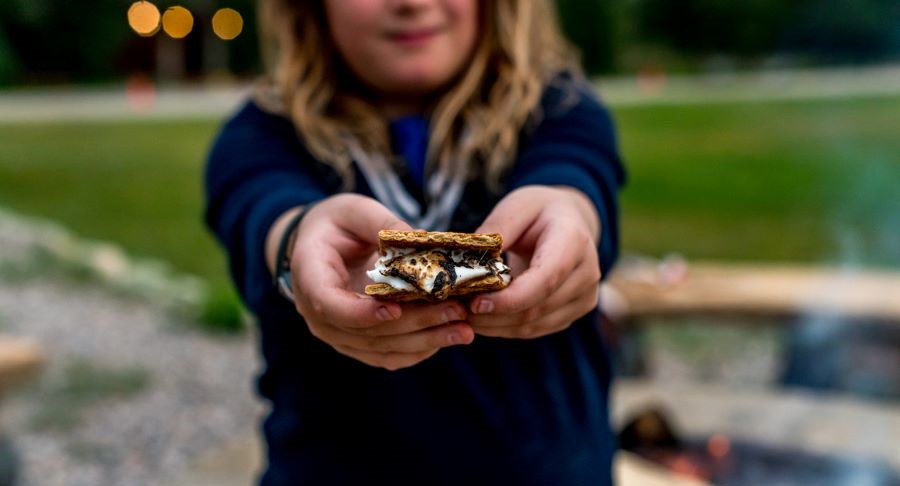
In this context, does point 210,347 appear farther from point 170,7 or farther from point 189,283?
point 170,7

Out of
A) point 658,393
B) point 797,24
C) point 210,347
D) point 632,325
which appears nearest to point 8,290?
point 210,347

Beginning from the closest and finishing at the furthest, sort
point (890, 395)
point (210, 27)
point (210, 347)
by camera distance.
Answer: point (890, 395), point (210, 347), point (210, 27)

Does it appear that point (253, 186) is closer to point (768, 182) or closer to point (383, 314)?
point (383, 314)

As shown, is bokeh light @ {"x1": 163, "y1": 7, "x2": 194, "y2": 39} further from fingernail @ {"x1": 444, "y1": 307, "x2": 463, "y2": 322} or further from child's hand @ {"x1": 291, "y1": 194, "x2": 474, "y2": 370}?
fingernail @ {"x1": 444, "y1": 307, "x2": 463, "y2": 322}

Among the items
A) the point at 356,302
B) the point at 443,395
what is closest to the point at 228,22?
the point at 443,395

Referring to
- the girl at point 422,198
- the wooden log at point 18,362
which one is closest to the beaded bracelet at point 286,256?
the girl at point 422,198

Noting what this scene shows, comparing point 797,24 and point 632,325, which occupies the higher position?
point 632,325

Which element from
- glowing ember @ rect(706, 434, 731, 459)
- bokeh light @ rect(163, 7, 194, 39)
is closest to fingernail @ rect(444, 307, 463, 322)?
glowing ember @ rect(706, 434, 731, 459)
